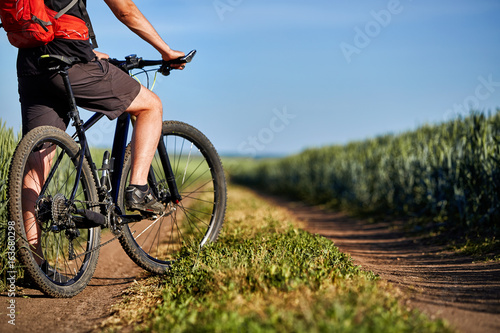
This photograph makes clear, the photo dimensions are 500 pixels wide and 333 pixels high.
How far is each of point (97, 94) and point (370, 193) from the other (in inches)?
363

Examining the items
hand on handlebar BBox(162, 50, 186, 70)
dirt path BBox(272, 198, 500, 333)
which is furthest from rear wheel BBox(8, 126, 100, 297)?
dirt path BBox(272, 198, 500, 333)

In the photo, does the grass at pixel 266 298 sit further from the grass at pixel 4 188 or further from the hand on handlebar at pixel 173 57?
the hand on handlebar at pixel 173 57

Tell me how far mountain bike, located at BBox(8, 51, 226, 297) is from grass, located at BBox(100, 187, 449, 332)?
38cm

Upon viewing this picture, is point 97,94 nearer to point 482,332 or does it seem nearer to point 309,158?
point 482,332

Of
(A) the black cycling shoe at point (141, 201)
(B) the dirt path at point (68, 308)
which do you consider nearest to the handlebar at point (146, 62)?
(A) the black cycling shoe at point (141, 201)

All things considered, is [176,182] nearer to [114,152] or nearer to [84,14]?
[114,152]

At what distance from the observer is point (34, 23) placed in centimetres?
261

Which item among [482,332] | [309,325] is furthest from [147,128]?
[482,332]

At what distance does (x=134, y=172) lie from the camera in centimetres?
315

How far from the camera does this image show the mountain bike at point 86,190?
2.68m

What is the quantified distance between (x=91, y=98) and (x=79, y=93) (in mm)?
82

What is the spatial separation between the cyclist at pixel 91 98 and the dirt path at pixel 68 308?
0.97ft

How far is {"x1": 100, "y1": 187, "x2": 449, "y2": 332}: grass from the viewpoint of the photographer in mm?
1787

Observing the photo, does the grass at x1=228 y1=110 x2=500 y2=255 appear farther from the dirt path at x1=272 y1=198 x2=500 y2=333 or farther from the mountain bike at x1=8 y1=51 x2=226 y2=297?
the mountain bike at x1=8 y1=51 x2=226 y2=297
